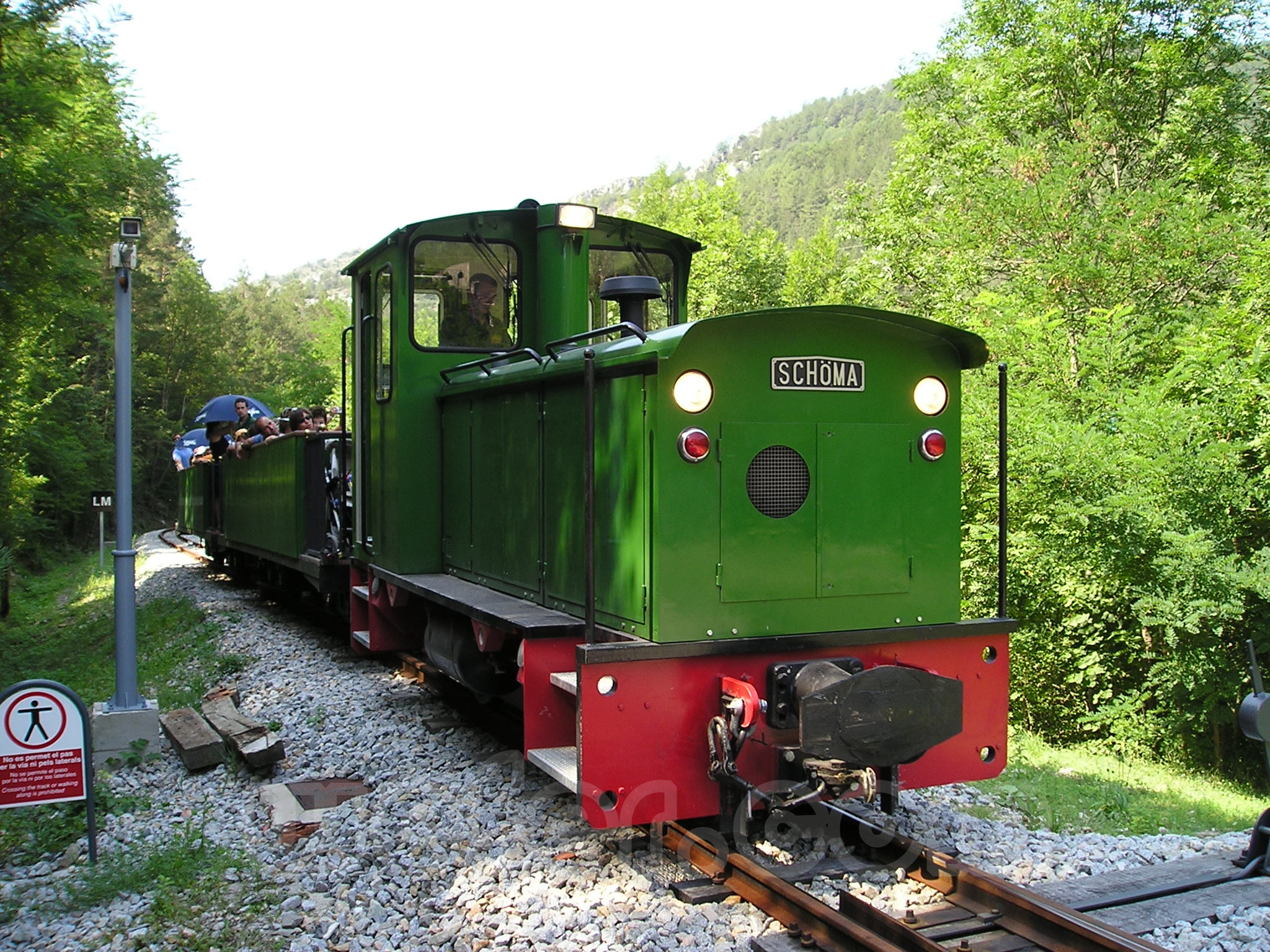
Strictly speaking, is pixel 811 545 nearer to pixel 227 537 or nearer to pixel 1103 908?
pixel 1103 908

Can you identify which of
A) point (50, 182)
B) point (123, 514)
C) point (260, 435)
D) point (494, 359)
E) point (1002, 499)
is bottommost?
point (123, 514)

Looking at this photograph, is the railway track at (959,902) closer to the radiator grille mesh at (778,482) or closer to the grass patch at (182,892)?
the radiator grille mesh at (778,482)

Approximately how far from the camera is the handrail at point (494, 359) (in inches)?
218

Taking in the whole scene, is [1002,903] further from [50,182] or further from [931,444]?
[50,182]

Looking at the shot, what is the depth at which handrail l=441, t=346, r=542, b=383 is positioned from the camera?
5.54 meters

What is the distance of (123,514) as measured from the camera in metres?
6.67

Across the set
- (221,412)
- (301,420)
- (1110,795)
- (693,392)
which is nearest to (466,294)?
(693,392)

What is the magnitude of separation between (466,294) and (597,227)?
37.8 inches

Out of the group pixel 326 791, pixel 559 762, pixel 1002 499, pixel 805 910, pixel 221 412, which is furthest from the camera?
pixel 221 412

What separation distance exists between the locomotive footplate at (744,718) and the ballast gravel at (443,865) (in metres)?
0.35

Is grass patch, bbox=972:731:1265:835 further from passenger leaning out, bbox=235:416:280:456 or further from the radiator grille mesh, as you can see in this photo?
passenger leaning out, bbox=235:416:280:456

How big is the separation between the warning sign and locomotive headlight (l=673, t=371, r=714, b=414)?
3.13 meters

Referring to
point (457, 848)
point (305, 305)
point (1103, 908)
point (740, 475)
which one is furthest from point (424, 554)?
point (305, 305)

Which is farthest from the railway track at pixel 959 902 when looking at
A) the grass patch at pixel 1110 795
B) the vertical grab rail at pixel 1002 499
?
the vertical grab rail at pixel 1002 499
